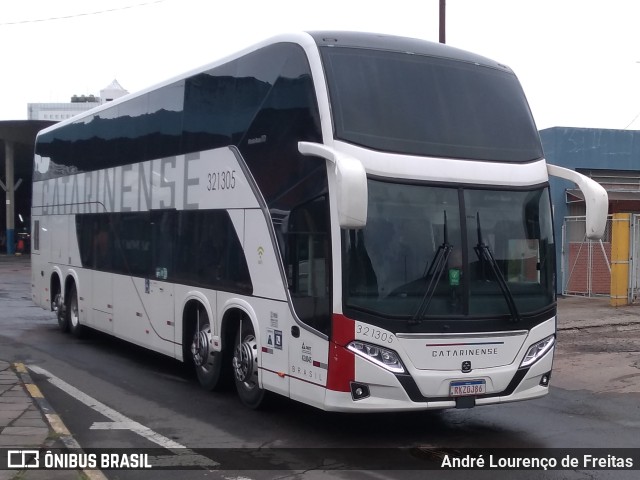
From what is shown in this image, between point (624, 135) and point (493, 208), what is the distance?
17484mm

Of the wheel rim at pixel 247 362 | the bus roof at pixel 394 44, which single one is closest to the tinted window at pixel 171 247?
the wheel rim at pixel 247 362

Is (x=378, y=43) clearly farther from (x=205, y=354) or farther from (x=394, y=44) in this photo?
(x=205, y=354)

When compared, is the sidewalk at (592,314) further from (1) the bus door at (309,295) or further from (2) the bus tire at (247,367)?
(1) the bus door at (309,295)

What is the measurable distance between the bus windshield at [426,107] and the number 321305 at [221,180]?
2.31m

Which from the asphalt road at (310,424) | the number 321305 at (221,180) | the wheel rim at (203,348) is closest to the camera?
the asphalt road at (310,424)

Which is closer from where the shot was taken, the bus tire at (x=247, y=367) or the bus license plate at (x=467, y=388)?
the bus license plate at (x=467, y=388)

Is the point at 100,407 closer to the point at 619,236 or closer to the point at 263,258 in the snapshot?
the point at 263,258

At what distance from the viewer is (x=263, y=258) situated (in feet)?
31.1

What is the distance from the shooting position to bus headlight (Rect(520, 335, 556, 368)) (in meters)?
8.77

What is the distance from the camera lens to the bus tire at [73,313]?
17203 millimetres

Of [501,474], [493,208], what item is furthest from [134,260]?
[501,474]

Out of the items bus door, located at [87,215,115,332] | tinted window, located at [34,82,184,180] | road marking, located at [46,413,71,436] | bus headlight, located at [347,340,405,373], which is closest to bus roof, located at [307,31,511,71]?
bus headlight, located at [347,340,405,373]

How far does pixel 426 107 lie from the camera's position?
877cm

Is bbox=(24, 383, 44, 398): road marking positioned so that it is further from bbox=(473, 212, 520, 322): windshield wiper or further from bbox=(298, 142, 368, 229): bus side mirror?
bbox=(473, 212, 520, 322): windshield wiper
